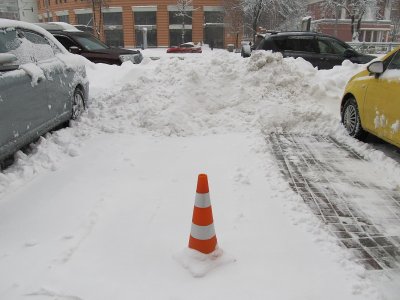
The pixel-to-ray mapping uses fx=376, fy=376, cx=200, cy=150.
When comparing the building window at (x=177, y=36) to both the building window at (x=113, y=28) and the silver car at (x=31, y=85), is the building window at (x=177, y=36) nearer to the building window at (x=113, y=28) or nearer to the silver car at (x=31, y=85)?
the building window at (x=113, y=28)

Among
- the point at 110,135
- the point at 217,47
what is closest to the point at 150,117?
the point at 110,135

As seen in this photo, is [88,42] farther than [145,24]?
No

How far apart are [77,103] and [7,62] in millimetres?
2481

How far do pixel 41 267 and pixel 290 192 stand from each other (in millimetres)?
2566

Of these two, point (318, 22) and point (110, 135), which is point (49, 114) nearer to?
point (110, 135)

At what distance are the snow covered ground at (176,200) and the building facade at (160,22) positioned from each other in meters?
42.3

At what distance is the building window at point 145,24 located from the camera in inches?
1945

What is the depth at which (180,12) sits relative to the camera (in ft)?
157

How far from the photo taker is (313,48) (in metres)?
10.5

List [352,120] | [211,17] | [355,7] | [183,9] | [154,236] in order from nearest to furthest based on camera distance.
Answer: [154,236], [352,120], [355,7], [183,9], [211,17]

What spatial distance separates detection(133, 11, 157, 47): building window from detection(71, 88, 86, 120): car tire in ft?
147

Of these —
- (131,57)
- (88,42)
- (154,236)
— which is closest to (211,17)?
(88,42)

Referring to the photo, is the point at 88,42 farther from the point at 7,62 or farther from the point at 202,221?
the point at 202,221

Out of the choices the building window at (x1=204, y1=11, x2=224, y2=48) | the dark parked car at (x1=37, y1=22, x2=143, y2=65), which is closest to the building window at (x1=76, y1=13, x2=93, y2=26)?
the building window at (x1=204, y1=11, x2=224, y2=48)
